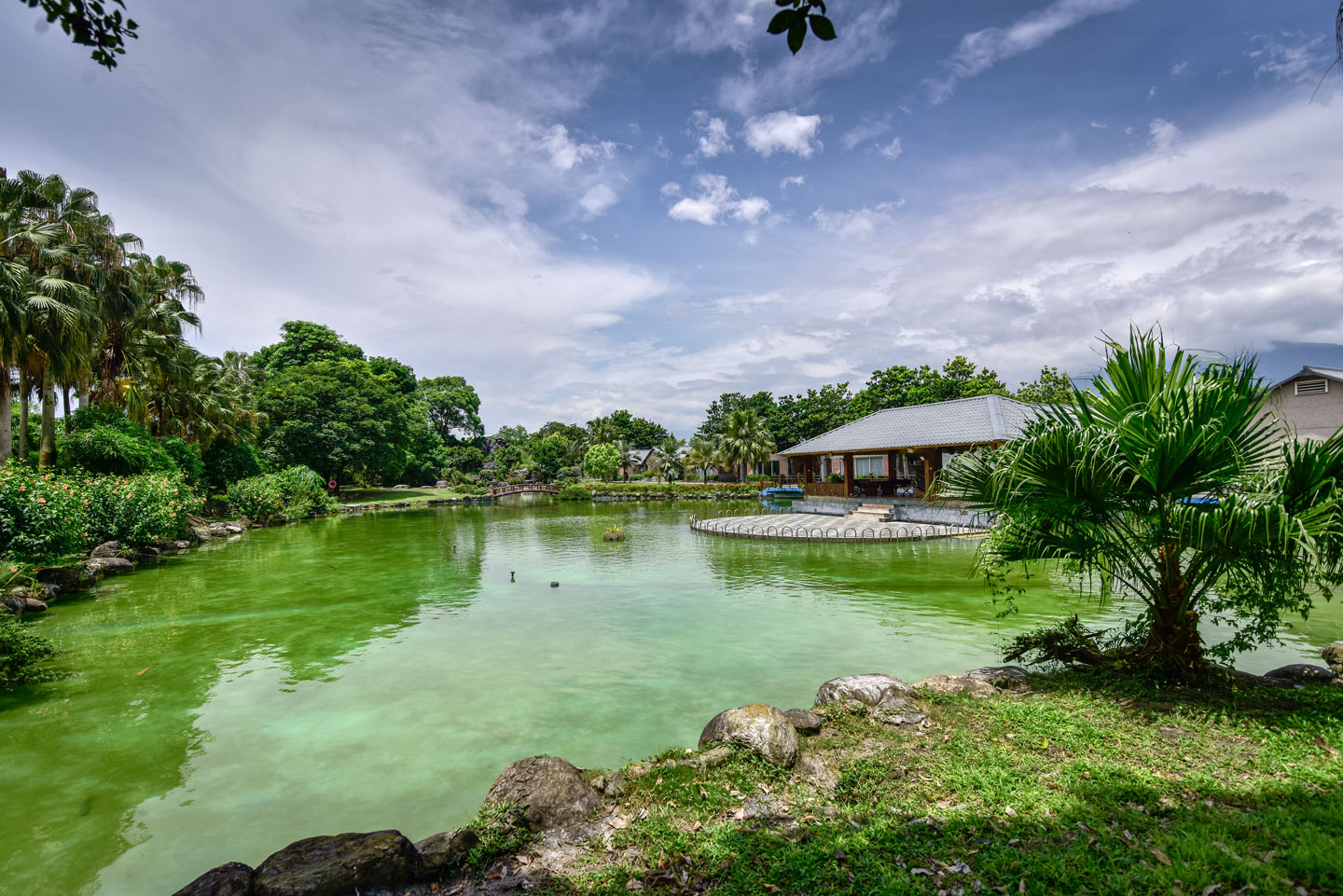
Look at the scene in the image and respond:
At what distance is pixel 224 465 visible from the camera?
30688mm

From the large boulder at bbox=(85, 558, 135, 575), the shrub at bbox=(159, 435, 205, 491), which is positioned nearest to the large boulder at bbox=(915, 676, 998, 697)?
the large boulder at bbox=(85, 558, 135, 575)

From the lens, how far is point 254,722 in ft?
22.8

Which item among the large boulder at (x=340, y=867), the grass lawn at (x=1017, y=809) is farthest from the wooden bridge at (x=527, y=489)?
the large boulder at (x=340, y=867)

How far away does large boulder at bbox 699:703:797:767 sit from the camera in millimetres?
4680

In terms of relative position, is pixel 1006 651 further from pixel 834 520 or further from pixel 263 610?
pixel 834 520

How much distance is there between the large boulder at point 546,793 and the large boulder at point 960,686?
11.9 feet

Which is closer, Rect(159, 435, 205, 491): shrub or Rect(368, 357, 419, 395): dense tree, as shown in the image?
Rect(159, 435, 205, 491): shrub

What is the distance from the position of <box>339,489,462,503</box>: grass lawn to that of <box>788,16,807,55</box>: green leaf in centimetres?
4503

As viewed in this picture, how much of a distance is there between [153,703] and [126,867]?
3861 millimetres

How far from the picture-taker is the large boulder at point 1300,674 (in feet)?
19.1

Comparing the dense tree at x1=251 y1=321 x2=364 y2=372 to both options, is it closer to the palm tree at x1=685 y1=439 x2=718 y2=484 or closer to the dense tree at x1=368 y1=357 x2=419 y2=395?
the dense tree at x1=368 y1=357 x2=419 y2=395

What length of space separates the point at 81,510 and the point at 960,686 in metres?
17.8

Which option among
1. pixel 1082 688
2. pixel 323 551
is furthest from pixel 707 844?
pixel 323 551

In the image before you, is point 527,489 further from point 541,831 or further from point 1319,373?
point 541,831
